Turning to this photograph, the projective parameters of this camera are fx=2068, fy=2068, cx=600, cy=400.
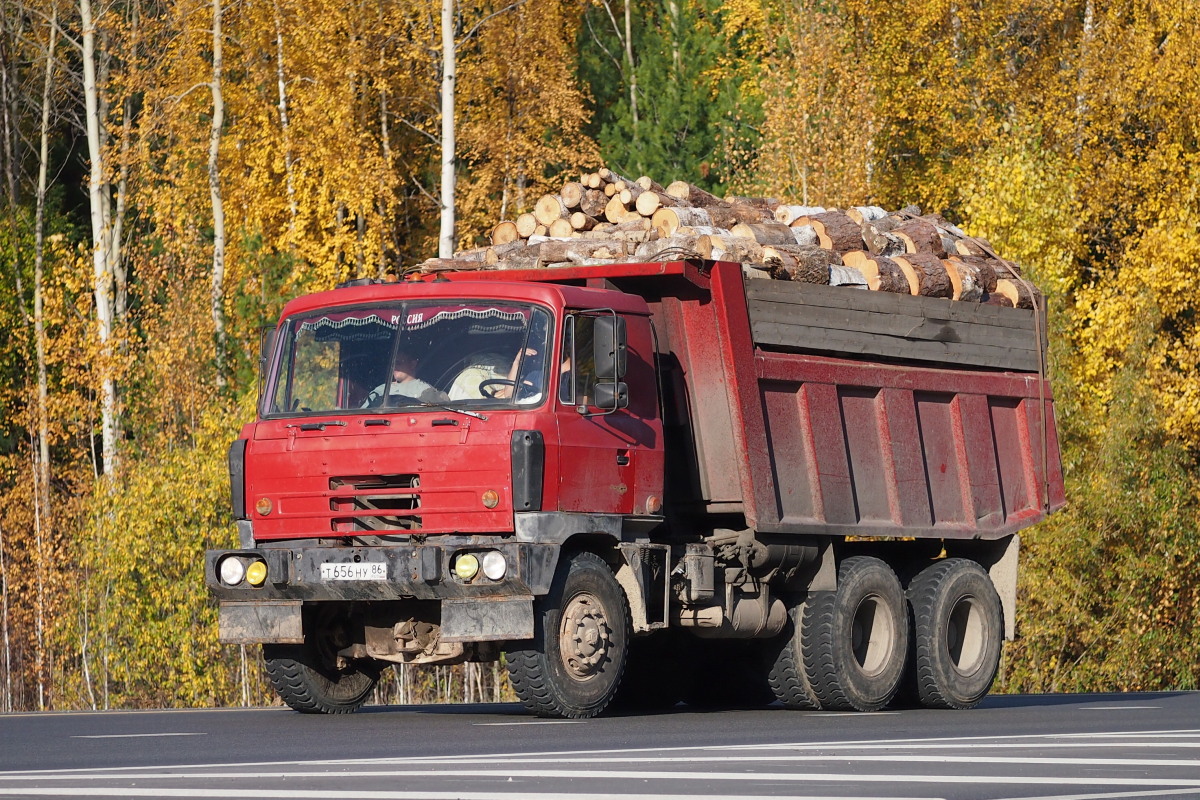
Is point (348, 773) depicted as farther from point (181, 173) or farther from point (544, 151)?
point (181, 173)

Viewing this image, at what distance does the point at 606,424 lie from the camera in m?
13.6

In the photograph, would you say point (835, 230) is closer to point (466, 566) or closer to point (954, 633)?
point (954, 633)

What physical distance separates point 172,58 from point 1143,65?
16889 millimetres

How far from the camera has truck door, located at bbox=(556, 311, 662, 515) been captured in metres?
13.3

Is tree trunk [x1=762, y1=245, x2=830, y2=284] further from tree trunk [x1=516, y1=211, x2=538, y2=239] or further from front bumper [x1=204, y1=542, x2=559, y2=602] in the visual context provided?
front bumper [x1=204, y1=542, x2=559, y2=602]

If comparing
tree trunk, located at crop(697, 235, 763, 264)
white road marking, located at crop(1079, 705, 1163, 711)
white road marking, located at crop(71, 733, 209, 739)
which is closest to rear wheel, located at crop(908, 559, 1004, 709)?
white road marking, located at crop(1079, 705, 1163, 711)

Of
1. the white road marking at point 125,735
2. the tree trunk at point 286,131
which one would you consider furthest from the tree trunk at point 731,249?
the tree trunk at point 286,131

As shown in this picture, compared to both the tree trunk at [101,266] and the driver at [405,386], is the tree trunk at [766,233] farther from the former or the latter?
the tree trunk at [101,266]

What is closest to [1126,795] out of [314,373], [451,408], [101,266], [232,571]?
[451,408]

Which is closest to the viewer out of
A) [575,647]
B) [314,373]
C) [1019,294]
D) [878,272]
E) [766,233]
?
[575,647]

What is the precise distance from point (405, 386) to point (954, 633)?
583 cm

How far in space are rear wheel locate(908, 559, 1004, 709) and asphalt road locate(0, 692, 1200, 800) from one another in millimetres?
1229

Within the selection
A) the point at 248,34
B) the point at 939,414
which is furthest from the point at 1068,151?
the point at 939,414

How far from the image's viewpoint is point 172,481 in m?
29.6
